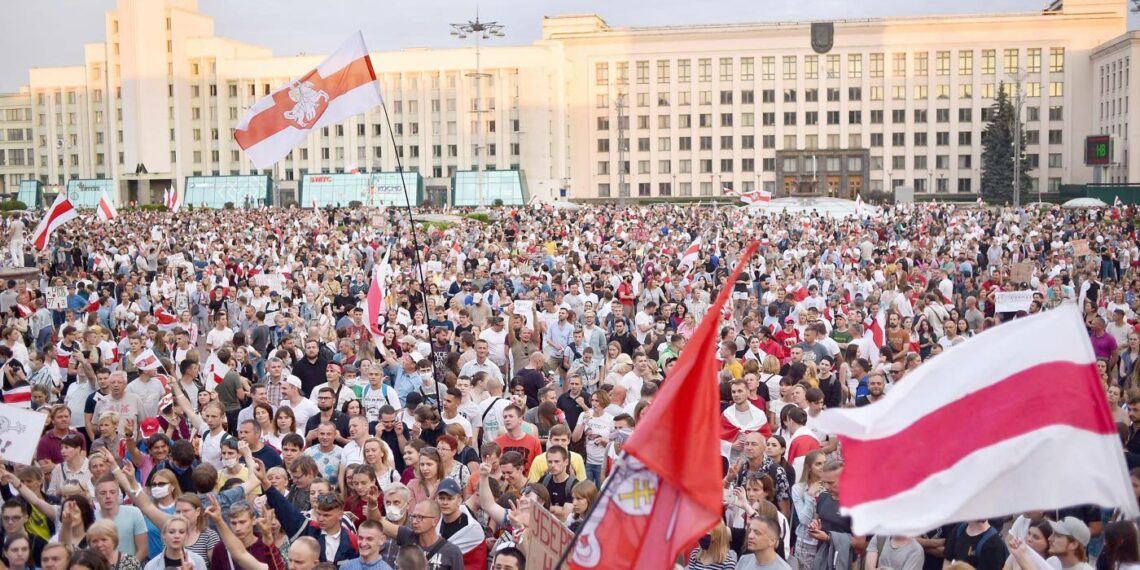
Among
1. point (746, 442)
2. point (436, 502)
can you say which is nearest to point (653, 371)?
point (746, 442)

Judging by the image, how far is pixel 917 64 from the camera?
329ft

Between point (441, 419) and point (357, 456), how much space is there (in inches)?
48.7

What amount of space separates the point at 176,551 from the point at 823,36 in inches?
3831

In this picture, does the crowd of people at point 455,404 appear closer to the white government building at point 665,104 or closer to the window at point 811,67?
the white government building at point 665,104

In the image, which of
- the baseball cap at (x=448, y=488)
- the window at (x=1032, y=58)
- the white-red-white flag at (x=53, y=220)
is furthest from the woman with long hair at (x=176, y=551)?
the window at (x=1032, y=58)

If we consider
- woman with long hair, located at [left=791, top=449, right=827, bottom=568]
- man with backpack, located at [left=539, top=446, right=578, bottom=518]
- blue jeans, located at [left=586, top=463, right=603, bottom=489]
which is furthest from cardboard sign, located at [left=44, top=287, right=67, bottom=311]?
woman with long hair, located at [left=791, top=449, right=827, bottom=568]

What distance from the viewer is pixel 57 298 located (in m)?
19.6

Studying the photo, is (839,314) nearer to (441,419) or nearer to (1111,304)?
(1111,304)

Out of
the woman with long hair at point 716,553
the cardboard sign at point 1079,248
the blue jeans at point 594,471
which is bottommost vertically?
the blue jeans at point 594,471

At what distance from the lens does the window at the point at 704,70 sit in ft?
335

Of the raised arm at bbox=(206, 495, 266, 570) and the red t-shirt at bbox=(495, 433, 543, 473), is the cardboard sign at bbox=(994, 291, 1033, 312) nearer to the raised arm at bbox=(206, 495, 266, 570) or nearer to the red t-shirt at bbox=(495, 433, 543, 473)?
the red t-shirt at bbox=(495, 433, 543, 473)

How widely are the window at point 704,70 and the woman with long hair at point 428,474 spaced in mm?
96594

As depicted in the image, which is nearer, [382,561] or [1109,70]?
[382,561]

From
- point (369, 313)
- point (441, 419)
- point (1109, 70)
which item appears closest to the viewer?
point (441, 419)
